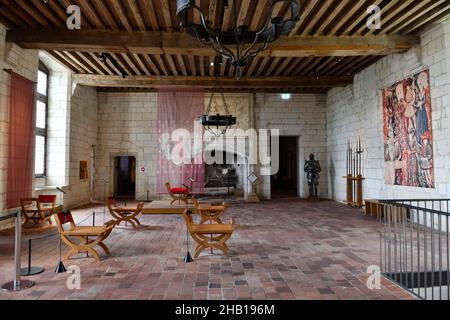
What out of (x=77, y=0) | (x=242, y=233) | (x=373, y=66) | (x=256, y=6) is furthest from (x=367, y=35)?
(x=77, y=0)

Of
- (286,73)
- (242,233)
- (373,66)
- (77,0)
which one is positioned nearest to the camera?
(77,0)

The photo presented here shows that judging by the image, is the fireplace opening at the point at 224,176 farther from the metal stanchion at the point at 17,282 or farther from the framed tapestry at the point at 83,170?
the metal stanchion at the point at 17,282

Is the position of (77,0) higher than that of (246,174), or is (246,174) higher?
(77,0)

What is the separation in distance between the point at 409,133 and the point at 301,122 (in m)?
4.99

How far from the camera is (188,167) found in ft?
36.0

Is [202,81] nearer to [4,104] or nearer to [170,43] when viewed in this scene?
[170,43]

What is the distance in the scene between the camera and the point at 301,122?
11484 mm

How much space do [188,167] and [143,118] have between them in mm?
2522

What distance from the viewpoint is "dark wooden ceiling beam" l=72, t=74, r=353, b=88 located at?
9383 millimetres

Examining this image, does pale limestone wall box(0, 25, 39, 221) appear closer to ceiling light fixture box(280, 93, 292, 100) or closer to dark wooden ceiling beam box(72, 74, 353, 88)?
dark wooden ceiling beam box(72, 74, 353, 88)

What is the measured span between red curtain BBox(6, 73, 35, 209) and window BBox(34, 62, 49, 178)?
1463 millimetres

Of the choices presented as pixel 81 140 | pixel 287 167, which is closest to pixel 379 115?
pixel 287 167

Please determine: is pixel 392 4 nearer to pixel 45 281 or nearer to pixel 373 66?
pixel 373 66

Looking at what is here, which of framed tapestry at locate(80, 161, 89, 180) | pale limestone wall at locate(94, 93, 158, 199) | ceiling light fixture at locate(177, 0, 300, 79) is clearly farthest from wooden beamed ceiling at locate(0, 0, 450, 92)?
framed tapestry at locate(80, 161, 89, 180)
